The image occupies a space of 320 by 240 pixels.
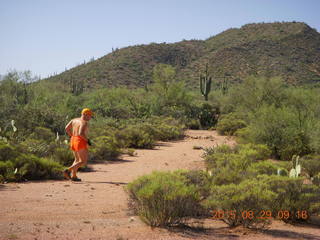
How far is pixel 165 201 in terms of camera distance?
5125 millimetres

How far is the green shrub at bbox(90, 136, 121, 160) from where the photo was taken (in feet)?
42.3

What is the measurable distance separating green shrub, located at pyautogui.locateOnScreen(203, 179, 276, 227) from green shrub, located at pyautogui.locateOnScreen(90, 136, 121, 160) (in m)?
7.68

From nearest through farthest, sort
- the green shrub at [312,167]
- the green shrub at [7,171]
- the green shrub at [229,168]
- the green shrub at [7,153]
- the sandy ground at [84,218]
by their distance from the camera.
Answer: the sandy ground at [84,218]
the green shrub at [229,168]
the green shrub at [7,171]
the green shrub at [7,153]
the green shrub at [312,167]

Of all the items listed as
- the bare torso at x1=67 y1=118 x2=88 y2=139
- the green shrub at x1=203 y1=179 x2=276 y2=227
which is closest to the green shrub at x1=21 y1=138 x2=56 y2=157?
the bare torso at x1=67 y1=118 x2=88 y2=139

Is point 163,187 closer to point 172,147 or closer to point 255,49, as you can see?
point 172,147

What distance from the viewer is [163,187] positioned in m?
5.19

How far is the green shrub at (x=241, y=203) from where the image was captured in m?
5.32

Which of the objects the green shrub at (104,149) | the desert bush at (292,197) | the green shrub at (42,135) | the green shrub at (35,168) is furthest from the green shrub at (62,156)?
the desert bush at (292,197)

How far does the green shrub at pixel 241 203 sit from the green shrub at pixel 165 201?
0.36 metres

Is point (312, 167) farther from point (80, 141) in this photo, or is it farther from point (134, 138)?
point (134, 138)

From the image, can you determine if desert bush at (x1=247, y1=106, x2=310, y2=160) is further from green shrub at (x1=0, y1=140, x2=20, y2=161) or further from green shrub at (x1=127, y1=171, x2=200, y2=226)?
green shrub at (x1=0, y1=140, x2=20, y2=161)

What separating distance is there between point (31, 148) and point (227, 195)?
7092 mm

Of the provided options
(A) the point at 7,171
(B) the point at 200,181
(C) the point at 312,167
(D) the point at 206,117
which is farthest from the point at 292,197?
(D) the point at 206,117

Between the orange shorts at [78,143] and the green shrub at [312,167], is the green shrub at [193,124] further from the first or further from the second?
the orange shorts at [78,143]
